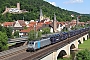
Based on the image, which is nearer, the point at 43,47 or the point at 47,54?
the point at 47,54

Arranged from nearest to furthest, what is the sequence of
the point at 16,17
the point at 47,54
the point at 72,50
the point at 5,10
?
1. the point at 47,54
2. the point at 72,50
3. the point at 16,17
4. the point at 5,10

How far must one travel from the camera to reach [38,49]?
46.4 m

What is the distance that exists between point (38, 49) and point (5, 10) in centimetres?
15751

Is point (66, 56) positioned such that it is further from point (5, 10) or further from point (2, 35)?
point (5, 10)

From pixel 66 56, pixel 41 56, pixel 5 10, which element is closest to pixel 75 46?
pixel 66 56

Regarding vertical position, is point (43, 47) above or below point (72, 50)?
above

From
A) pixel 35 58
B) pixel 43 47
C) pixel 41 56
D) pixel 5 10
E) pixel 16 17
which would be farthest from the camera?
pixel 5 10

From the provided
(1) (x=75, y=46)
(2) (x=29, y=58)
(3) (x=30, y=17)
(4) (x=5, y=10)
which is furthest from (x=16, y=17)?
(2) (x=29, y=58)

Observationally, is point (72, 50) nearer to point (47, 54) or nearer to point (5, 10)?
point (47, 54)

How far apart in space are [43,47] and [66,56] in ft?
40.6

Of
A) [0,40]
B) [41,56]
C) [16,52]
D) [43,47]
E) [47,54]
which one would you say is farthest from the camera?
[0,40]

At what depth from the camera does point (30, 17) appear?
580 ft

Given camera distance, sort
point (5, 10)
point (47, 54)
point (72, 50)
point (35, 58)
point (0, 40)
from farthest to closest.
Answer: point (5, 10)
point (72, 50)
point (0, 40)
point (47, 54)
point (35, 58)

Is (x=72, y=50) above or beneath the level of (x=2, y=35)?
beneath
